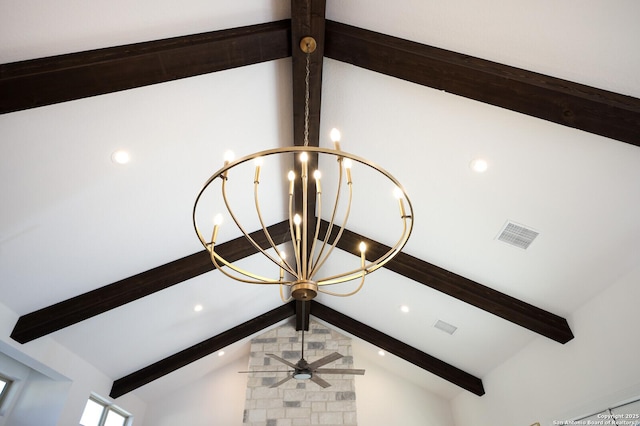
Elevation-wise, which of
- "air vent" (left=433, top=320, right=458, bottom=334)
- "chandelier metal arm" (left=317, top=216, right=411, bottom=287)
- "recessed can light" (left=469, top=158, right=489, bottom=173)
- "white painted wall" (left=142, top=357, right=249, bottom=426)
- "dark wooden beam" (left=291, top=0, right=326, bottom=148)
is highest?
"dark wooden beam" (left=291, top=0, right=326, bottom=148)

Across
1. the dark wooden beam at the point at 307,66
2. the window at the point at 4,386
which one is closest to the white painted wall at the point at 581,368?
the dark wooden beam at the point at 307,66

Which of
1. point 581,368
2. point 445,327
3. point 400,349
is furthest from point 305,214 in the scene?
point 400,349

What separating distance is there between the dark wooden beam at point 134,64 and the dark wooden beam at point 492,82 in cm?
49

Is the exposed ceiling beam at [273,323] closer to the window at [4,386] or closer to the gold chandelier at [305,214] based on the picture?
the gold chandelier at [305,214]

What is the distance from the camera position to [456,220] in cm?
354

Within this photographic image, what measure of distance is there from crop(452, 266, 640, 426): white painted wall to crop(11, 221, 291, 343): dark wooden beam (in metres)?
3.43

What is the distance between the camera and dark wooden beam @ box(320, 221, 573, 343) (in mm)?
3898

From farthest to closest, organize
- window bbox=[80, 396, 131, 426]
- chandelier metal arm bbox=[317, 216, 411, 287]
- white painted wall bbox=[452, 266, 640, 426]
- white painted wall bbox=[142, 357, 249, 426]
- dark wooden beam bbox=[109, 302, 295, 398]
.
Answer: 1. white painted wall bbox=[142, 357, 249, 426]
2. dark wooden beam bbox=[109, 302, 295, 398]
3. window bbox=[80, 396, 131, 426]
4. white painted wall bbox=[452, 266, 640, 426]
5. chandelier metal arm bbox=[317, 216, 411, 287]

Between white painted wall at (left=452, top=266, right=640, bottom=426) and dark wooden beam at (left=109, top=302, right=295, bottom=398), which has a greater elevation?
dark wooden beam at (left=109, top=302, right=295, bottom=398)

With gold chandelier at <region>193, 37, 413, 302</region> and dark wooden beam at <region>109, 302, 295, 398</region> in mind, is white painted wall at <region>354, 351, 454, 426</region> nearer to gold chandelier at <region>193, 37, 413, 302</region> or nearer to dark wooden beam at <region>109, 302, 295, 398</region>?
dark wooden beam at <region>109, 302, 295, 398</region>

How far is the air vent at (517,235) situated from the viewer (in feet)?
10.7

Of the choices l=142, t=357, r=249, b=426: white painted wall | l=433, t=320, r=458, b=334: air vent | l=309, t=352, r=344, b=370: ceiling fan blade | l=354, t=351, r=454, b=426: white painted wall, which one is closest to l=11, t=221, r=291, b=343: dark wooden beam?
l=309, t=352, r=344, b=370: ceiling fan blade

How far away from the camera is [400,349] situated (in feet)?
20.5

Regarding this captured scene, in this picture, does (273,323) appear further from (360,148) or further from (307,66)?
(307,66)
